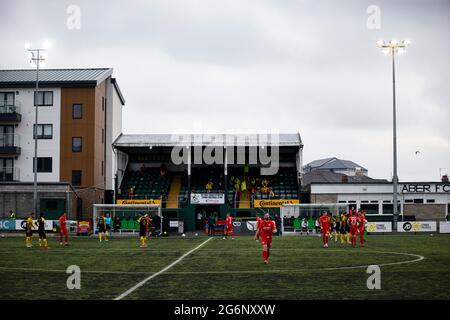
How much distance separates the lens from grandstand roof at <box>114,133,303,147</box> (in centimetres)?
5884

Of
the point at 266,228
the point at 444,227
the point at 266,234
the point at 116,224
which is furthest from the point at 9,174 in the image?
the point at 266,234

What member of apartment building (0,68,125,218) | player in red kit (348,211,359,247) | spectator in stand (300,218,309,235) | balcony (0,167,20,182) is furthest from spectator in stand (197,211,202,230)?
player in red kit (348,211,359,247)

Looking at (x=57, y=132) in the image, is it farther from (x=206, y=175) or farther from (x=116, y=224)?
(x=206, y=175)

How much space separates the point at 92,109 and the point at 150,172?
1034 cm

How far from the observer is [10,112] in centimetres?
6025

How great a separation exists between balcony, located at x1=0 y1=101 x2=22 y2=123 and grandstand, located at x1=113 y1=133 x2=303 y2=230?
32.6ft

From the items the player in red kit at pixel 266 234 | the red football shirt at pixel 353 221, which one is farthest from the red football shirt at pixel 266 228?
the red football shirt at pixel 353 221

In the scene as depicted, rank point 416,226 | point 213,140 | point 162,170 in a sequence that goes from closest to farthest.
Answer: point 416,226 → point 213,140 → point 162,170

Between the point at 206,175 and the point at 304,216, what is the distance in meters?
16.1

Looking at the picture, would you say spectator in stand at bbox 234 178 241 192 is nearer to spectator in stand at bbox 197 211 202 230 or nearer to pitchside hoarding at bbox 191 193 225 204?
pitchside hoarding at bbox 191 193 225 204

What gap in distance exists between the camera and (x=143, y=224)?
3506 cm

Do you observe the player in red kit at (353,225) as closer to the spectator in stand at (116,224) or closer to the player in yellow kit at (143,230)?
the player in yellow kit at (143,230)

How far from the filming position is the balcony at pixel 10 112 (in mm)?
59781
